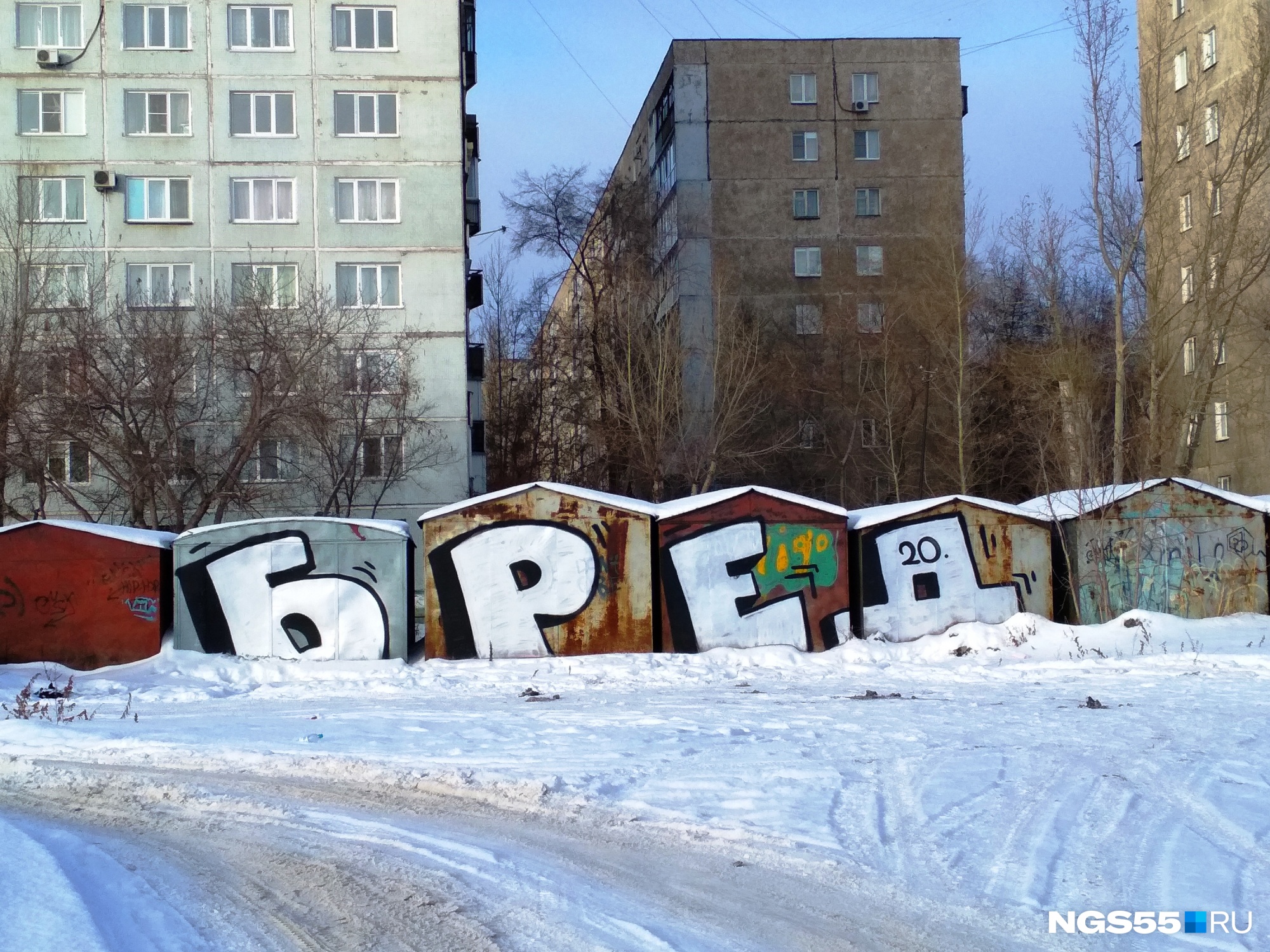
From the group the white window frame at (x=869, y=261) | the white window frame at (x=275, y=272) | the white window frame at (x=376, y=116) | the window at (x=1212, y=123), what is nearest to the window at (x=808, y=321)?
the white window frame at (x=869, y=261)

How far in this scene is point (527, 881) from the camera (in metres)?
5.77

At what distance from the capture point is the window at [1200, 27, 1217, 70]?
36969 millimetres

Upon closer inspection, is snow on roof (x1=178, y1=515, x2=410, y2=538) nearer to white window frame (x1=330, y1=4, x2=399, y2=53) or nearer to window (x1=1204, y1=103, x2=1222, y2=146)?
window (x1=1204, y1=103, x2=1222, y2=146)

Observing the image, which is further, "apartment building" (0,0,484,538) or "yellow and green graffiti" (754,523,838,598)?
"apartment building" (0,0,484,538)

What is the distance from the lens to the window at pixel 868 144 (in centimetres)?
4434

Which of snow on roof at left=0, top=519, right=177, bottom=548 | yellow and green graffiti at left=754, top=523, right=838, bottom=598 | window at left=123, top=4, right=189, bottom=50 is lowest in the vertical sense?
yellow and green graffiti at left=754, top=523, right=838, bottom=598

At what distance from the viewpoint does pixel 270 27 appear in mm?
36656

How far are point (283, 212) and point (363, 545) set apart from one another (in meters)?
23.0

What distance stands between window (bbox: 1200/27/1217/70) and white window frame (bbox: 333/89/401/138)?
24819mm

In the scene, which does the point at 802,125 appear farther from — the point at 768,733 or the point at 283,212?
the point at 768,733

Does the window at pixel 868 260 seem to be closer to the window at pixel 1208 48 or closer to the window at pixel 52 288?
the window at pixel 1208 48

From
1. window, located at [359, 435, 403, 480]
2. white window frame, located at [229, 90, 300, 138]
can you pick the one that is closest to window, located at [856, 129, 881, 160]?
white window frame, located at [229, 90, 300, 138]

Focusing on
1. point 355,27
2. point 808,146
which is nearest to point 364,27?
point 355,27

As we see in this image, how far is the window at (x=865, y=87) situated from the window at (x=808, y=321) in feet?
26.2
